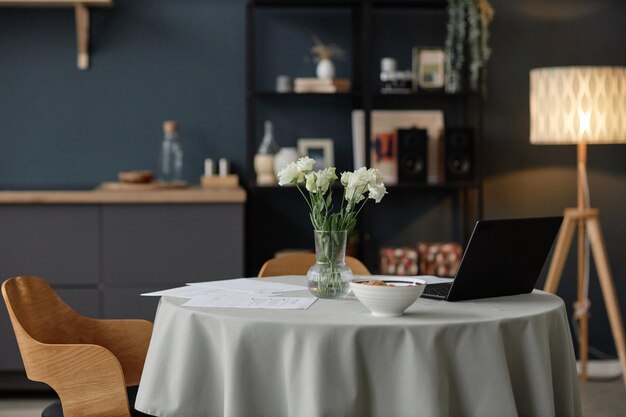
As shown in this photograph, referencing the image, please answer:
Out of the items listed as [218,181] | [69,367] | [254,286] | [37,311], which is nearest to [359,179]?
[254,286]

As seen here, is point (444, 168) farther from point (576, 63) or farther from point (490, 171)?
point (576, 63)

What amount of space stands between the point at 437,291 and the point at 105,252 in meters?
2.07

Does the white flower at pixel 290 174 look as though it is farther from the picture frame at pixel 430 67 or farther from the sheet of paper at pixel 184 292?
the picture frame at pixel 430 67

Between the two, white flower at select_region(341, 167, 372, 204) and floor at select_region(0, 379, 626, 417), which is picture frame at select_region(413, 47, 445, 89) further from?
white flower at select_region(341, 167, 372, 204)

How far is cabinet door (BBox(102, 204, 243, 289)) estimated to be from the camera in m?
4.25

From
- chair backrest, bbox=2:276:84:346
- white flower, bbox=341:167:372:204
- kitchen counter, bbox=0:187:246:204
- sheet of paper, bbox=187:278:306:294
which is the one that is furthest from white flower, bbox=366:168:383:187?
kitchen counter, bbox=0:187:246:204

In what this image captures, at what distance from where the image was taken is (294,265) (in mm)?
3416

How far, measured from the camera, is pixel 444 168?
14.8ft

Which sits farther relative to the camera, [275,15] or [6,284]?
[275,15]

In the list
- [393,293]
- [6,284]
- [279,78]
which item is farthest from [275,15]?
[393,293]

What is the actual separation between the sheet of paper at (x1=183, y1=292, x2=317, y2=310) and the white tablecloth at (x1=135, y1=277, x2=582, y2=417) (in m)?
0.06

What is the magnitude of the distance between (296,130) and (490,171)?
104 centimetres

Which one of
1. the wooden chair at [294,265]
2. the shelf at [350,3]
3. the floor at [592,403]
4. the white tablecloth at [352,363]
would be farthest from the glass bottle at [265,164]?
the white tablecloth at [352,363]

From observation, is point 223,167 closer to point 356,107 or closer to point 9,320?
point 356,107
